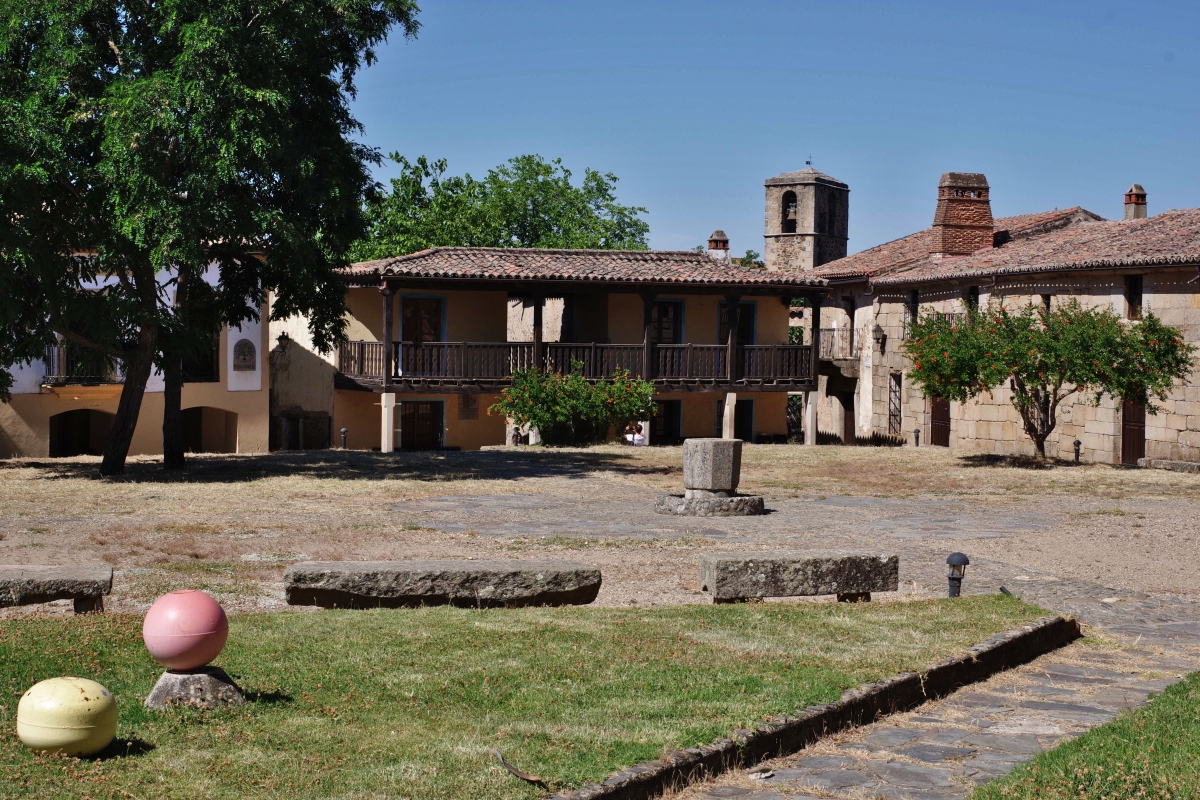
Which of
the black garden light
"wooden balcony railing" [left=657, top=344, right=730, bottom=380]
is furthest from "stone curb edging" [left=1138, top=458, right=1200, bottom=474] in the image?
the black garden light

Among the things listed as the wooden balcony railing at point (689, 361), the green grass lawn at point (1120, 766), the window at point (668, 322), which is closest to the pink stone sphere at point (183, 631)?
the green grass lawn at point (1120, 766)

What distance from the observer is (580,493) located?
1762 cm

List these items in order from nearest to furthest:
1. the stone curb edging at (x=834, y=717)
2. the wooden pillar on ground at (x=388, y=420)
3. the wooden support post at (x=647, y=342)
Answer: the stone curb edging at (x=834, y=717) < the wooden pillar on ground at (x=388, y=420) < the wooden support post at (x=647, y=342)

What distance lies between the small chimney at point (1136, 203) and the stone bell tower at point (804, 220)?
26.9 meters

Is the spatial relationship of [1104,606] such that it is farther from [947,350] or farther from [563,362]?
[563,362]

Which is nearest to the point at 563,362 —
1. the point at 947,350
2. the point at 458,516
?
the point at 947,350

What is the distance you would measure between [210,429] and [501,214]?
2449cm

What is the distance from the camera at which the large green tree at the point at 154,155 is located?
16.5 metres

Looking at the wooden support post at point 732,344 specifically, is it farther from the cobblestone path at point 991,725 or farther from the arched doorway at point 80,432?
the cobblestone path at point 991,725

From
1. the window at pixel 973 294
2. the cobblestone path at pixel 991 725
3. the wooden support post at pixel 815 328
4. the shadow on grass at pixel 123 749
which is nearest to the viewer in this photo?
the shadow on grass at pixel 123 749

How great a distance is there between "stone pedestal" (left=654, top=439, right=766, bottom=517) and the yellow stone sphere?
1110 centimetres

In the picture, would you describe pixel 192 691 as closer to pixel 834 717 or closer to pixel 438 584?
pixel 834 717

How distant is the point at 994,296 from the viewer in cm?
3002

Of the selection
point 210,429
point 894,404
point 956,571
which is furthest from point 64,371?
point 894,404
